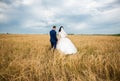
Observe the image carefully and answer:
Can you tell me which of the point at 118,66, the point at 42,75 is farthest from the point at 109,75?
the point at 42,75

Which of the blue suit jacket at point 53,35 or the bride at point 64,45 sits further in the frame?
the blue suit jacket at point 53,35

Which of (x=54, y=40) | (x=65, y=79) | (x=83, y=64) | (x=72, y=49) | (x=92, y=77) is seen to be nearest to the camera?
(x=92, y=77)

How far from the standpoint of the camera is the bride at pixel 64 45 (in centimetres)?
794

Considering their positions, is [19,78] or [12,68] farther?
[12,68]

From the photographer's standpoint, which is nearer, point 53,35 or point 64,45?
point 64,45

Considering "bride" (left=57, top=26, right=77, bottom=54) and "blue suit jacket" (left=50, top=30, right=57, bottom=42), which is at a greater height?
"blue suit jacket" (left=50, top=30, right=57, bottom=42)

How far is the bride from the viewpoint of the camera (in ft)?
26.1

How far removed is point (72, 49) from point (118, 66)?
4.64 metres

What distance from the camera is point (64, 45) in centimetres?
812

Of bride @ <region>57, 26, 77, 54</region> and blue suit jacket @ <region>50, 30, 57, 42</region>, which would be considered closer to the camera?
bride @ <region>57, 26, 77, 54</region>

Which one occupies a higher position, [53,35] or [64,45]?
[53,35]

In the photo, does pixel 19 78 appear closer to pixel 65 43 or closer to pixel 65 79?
pixel 65 79

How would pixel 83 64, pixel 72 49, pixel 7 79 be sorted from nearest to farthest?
pixel 7 79 → pixel 83 64 → pixel 72 49

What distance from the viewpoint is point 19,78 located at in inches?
123
